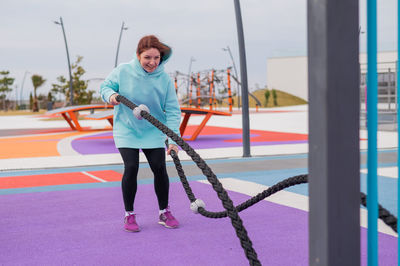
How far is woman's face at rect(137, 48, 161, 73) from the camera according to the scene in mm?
3806

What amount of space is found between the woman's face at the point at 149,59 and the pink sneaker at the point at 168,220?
127cm

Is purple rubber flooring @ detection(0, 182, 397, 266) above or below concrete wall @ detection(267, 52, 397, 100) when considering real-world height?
below

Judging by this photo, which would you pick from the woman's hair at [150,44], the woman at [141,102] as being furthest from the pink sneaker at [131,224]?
the woman's hair at [150,44]

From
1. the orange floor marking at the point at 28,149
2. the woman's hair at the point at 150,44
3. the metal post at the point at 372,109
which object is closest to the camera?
the metal post at the point at 372,109

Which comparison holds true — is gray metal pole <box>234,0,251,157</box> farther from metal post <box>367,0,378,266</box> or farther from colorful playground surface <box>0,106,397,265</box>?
metal post <box>367,0,378,266</box>

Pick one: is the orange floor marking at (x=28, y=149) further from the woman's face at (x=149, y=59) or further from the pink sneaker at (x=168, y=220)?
the woman's face at (x=149, y=59)

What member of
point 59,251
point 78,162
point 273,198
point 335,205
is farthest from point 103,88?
point 78,162

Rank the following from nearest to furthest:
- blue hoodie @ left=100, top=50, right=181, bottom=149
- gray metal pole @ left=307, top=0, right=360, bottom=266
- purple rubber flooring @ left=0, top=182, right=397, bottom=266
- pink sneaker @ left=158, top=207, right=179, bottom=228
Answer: gray metal pole @ left=307, top=0, right=360, bottom=266, purple rubber flooring @ left=0, top=182, right=397, bottom=266, blue hoodie @ left=100, top=50, right=181, bottom=149, pink sneaker @ left=158, top=207, right=179, bottom=228

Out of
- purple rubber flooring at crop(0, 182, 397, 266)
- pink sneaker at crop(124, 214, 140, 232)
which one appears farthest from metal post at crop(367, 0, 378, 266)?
pink sneaker at crop(124, 214, 140, 232)

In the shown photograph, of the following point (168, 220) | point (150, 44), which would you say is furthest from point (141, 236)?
point (150, 44)

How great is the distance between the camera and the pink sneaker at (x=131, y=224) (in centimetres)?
399

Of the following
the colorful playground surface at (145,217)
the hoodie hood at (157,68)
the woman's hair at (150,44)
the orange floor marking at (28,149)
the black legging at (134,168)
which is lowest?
the orange floor marking at (28,149)

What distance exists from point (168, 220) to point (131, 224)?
12.9 inches

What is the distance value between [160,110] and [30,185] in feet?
10.3
